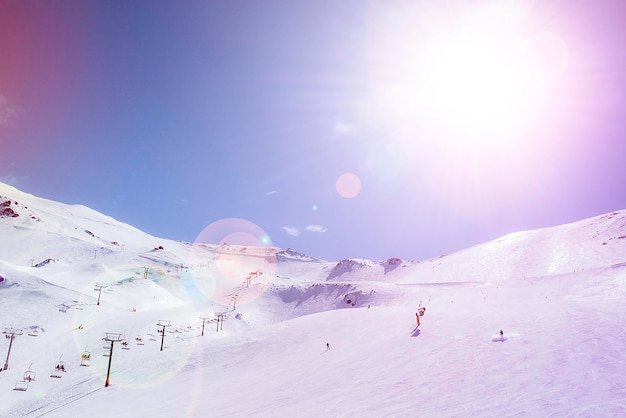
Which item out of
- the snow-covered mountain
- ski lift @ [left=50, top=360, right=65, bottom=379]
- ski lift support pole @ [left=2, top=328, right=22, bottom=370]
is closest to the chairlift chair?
the snow-covered mountain

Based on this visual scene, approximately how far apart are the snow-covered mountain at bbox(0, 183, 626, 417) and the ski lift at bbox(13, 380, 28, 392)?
0.22 metres

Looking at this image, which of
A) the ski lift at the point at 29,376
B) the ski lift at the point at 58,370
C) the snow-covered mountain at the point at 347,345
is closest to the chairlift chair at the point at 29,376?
the ski lift at the point at 29,376

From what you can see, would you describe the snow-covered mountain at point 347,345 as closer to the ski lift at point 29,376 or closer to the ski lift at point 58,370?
the ski lift at point 29,376

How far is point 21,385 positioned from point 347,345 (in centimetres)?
4716

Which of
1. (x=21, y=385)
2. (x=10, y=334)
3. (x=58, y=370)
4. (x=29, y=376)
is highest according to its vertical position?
(x=10, y=334)

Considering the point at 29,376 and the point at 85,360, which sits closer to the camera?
the point at 29,376

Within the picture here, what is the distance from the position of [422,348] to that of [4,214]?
193 m

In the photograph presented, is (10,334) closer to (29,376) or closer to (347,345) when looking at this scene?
(29,376)

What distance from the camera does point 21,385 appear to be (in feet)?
157

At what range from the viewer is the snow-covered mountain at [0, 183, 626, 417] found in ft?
47.9

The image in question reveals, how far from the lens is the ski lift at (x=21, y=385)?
152 feet

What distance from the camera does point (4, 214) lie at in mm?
154375

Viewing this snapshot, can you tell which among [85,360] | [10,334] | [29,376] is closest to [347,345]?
[85,360]

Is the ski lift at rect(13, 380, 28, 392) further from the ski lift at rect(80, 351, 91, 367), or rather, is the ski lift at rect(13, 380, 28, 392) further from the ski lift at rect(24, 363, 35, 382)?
the ski lift at rect(80, 351, 91, 367)
